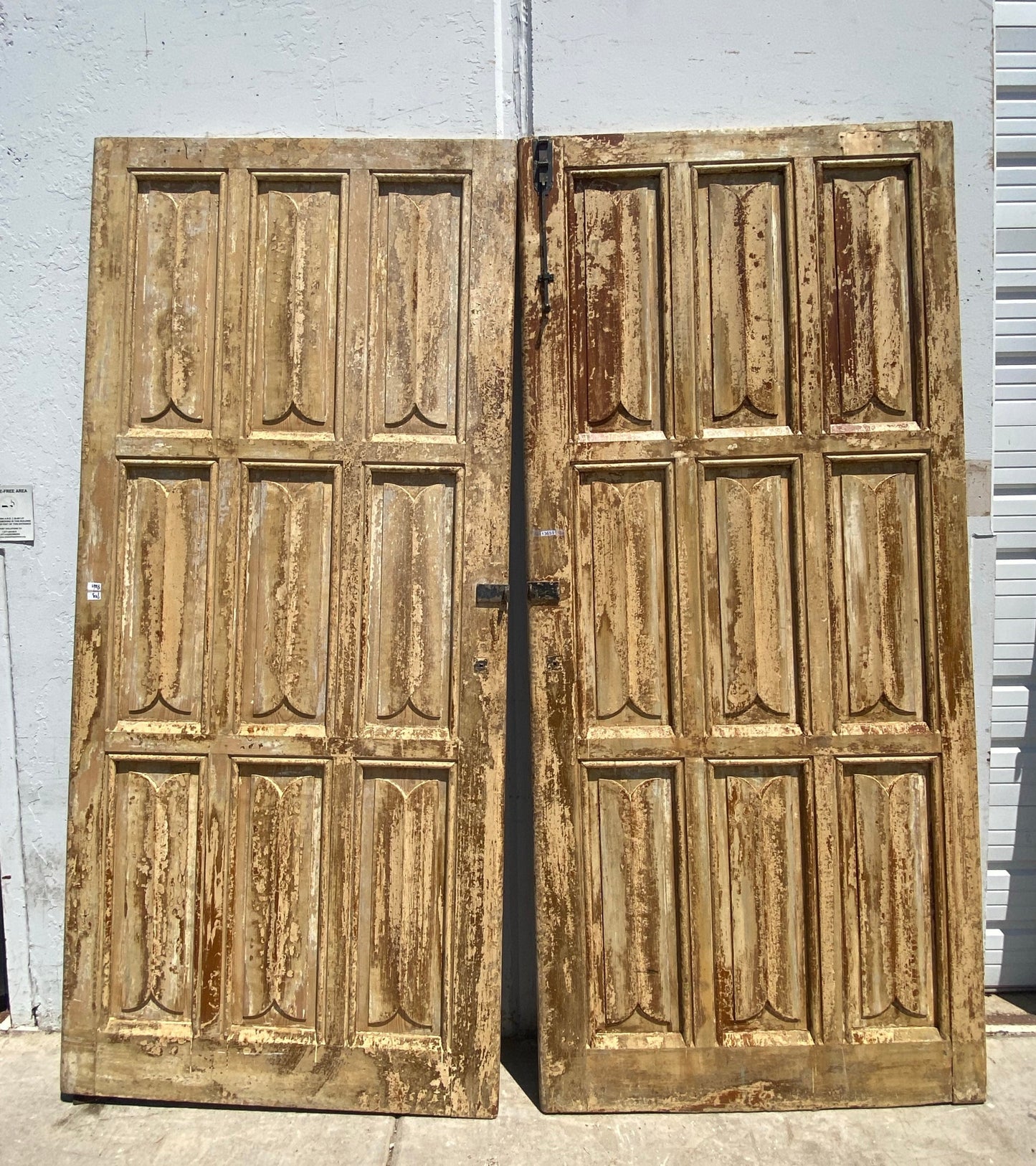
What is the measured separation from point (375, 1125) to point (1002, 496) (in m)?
2.56

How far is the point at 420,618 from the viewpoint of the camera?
240 centimetres

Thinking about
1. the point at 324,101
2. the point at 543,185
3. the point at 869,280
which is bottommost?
the point at 869,280

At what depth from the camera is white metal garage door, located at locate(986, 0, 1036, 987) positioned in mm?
2578

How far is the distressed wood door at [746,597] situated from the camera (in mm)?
2359

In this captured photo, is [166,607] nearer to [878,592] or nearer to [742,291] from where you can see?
[742,291]

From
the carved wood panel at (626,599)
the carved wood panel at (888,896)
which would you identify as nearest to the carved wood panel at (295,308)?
the carved wood panel at (626,599)

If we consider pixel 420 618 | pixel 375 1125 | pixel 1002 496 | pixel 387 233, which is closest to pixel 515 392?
pixel 387 233

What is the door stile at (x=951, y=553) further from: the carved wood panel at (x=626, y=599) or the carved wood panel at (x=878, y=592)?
the carved wood panel at (x=626, y=599)

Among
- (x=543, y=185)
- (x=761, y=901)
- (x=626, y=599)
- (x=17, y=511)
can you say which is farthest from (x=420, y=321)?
(x=761, y=901)

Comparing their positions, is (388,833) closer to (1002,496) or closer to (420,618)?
(420,618)

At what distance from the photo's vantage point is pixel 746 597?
239 centimetres

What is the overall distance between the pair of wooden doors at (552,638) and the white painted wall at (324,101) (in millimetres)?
225

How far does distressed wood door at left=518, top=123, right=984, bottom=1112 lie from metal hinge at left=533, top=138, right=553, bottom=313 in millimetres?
23

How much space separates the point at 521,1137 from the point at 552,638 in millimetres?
1304
